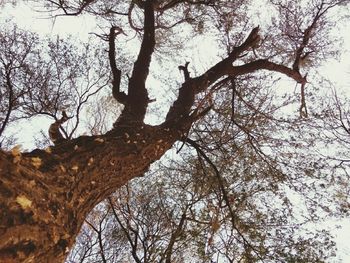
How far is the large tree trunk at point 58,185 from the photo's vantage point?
1568mm

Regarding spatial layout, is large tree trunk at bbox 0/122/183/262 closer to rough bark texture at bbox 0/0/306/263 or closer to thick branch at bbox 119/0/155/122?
rough bark texture at bbox 0/0/306/263

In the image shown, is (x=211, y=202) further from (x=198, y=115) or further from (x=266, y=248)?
(x=198, y=115)

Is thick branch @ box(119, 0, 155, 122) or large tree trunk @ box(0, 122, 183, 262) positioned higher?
thick branch @ box(119, 0, 155, 122)

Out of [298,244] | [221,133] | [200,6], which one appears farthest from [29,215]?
[200,6]

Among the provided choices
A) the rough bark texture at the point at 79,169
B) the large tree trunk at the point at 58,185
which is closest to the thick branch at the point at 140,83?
the rough bark texture at the point at 79,169

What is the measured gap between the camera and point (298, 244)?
18.1 feet

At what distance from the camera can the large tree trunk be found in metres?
1.57

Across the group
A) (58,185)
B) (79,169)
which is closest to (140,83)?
(79,169)

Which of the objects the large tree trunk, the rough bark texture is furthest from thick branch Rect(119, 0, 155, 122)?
the large tree trunk

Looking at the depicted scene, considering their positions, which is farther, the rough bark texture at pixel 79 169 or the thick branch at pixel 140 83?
the thick branch at pixel 140 83

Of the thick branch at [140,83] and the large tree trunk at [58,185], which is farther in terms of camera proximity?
the thick branch at [140,83]

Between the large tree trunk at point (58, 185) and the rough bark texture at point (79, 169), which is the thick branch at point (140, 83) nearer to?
the rough bark texture at point (79, 169)

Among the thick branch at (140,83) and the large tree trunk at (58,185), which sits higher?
the thick branch at (140,83)

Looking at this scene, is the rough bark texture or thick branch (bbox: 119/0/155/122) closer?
the rough bark texture
